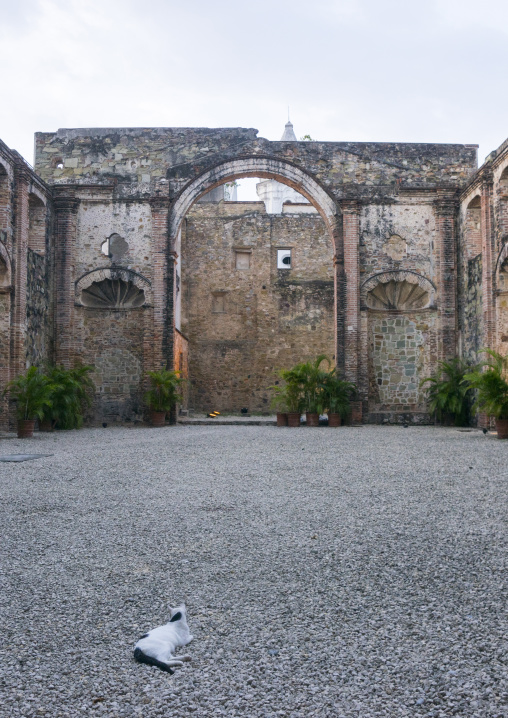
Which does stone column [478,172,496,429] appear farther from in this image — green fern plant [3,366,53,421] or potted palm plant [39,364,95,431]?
green fern plant [3,366,53,421]

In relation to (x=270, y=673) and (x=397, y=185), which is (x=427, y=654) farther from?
(x=397, y=185)

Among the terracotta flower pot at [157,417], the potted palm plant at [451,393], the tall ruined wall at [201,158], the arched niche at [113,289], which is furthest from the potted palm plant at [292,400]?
the tall ruined wall at [201,158]

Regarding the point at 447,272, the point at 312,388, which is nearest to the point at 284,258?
the point at 447,272

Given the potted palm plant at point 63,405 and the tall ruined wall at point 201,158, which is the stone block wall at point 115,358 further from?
the tall ruined wall at point 201,158

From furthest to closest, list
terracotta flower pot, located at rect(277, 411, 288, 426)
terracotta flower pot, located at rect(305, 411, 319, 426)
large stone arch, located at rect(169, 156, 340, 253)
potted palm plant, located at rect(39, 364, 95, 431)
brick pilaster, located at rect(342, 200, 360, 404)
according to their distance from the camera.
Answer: large stone arch, located at rect(169, 156, 340, 253) < brick pilaster, located at rect(342, 200, 360, 404) < terracotta flower pot, located at rect(277, 411, 288, 426) < terracotta flower pot, located at rect(305, 411, 319, 426) < potted palm plant, located at rect(39, 364, 95, 431)

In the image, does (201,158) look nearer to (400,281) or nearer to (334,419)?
(400,281)

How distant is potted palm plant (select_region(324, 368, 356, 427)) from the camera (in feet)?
48.1

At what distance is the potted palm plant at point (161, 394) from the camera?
49.1 feet

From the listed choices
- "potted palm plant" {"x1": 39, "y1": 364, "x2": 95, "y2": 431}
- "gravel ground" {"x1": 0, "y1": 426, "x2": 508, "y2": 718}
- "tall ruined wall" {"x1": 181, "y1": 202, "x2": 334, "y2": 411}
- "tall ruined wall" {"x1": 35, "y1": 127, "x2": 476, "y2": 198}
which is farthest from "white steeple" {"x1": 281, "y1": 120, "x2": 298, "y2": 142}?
"gravel ground" {"x1": 0, "y1": 426, "x2": 508, "y2": 718}

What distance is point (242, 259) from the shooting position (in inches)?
895

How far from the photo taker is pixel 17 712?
215 cm

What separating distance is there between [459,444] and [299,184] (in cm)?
845

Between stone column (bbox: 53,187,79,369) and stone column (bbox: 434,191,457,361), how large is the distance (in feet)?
28.7

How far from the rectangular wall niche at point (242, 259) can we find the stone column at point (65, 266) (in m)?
7.85
